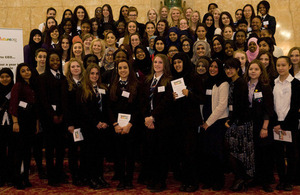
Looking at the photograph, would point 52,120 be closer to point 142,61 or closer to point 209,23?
point 142,61

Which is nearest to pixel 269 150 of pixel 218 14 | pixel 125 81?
pixel 125 81

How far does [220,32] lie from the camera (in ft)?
24.1

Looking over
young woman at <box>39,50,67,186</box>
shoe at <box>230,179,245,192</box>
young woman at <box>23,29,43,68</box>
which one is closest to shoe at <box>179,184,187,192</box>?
shoe at <box>230,179,245,192</box>

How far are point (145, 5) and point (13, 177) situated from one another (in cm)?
723

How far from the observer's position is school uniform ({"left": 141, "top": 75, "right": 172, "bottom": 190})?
467cm

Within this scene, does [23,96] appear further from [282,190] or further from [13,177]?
[282,190]

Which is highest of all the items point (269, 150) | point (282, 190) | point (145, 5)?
point (145, 5)

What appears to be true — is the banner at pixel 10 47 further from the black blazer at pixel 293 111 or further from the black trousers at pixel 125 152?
the black blazer at pixel 293 111

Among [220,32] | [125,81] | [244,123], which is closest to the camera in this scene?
[244,123]

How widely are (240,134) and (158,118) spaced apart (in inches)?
41.6

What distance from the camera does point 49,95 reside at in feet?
16.6

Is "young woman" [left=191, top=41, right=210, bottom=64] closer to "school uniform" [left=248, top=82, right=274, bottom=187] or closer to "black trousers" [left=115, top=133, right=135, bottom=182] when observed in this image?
"school uniform" [left=248, top=82, right=274, bottom=187]

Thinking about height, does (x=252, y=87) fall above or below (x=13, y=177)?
above

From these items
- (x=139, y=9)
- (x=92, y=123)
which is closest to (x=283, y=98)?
(x=92, y=123)
